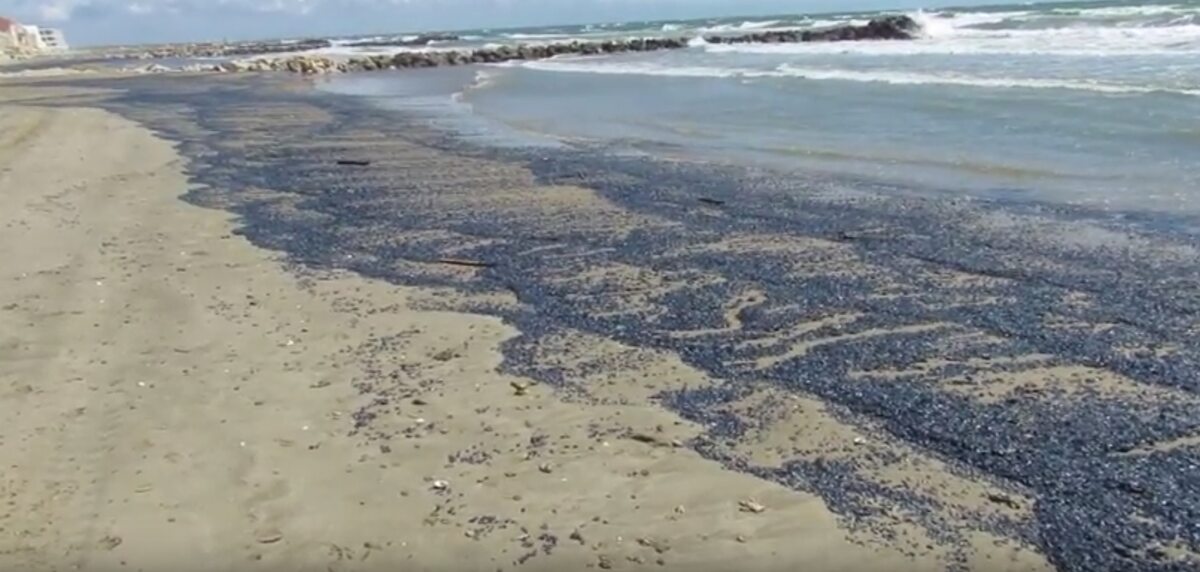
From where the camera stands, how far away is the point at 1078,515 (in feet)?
11.9

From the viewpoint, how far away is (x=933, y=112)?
50.9ft

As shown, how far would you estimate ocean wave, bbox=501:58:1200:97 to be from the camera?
16508 millimetres

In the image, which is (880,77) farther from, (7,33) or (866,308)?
(7,33)

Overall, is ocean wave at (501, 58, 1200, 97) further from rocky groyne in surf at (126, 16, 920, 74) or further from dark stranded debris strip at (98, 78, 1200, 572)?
rocky groyne in surf at (126, 16, 920, 74)

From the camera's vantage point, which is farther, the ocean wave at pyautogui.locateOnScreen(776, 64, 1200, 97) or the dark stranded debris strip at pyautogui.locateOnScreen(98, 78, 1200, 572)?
the ocean wave at pyautogui.locateOnScreen(776, 64, 1200, 97)

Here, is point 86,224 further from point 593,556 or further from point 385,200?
point 593,556

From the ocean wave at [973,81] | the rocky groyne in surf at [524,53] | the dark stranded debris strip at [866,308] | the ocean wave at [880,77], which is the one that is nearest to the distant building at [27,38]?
the rocky groyne in surf at [524,53]

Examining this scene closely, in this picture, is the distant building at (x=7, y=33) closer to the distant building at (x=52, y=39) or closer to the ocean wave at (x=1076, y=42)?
the distant building at (x=52, y=39)

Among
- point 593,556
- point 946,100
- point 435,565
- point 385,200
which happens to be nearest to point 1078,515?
point 593,556

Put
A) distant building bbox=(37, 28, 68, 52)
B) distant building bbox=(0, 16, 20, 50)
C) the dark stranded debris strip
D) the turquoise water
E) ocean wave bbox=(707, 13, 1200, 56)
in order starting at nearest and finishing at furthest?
1. the dark stranded debris strip
2. the turquoise water
3. ocean wave bbox=(707, 13, 1200, 56)
4. distant building bbox=(0, 16, 20, 50)
5. distant building bbox=(37, 28, 68, 52)

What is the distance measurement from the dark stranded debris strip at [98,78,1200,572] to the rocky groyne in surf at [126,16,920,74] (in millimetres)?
36992

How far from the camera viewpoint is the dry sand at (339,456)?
140 inches

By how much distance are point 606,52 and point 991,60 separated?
3013 cm

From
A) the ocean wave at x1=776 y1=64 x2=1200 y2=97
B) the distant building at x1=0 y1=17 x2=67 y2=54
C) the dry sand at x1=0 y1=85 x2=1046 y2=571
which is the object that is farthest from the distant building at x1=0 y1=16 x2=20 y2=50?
the dry sand at x1=0 y1=85 x2=1046 y2=571
